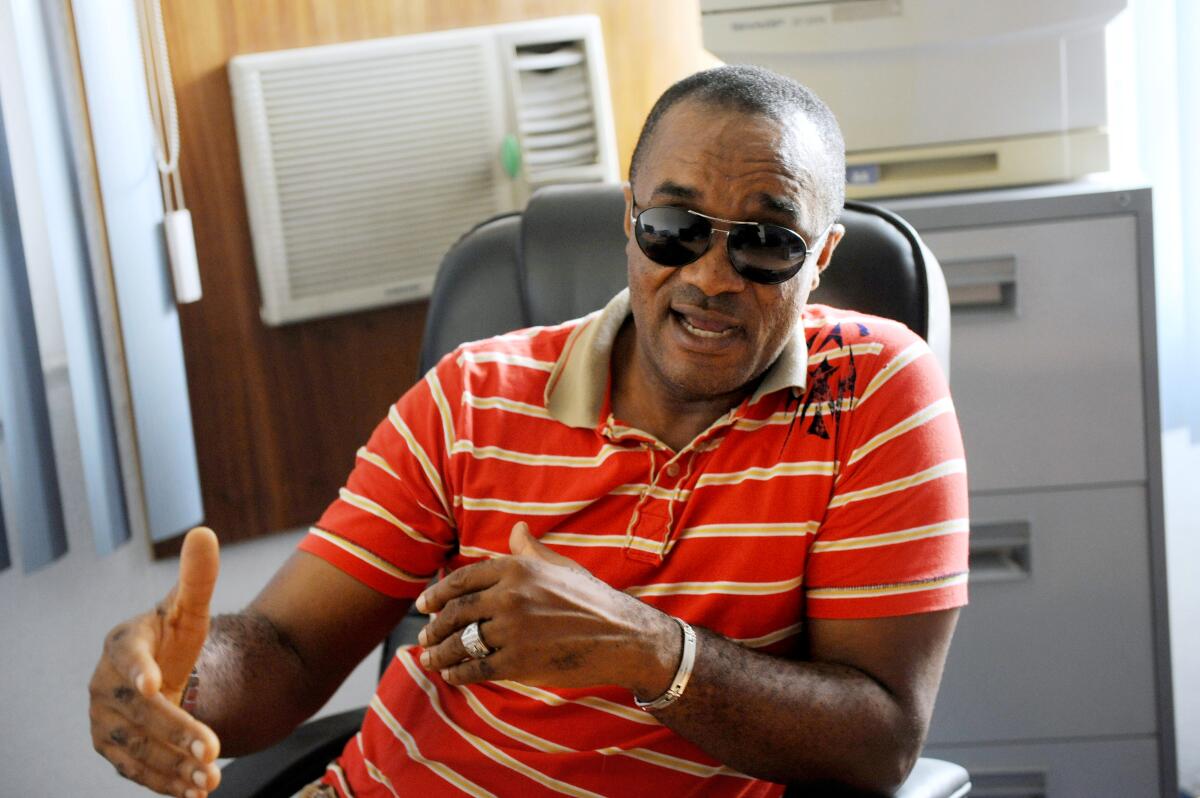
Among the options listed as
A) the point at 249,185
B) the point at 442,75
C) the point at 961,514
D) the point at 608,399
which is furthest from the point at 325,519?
the point at 442,75

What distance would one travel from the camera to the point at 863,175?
182 centimetres

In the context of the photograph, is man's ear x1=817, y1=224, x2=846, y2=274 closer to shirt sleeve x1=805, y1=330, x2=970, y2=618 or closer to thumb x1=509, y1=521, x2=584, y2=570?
shirt sleeve x1=805, y1=330, x2=970, y2=618

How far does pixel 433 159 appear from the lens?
2016mm

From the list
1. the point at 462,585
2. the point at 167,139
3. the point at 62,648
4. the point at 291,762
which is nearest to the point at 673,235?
the point at 462,585

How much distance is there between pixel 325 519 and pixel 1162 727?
1209 millimetres

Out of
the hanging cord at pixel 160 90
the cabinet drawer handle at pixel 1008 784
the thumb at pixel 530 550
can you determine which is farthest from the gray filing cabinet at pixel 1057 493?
the hanging cord at pixel 160 90

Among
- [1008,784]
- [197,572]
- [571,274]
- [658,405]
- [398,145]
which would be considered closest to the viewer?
[197,572]

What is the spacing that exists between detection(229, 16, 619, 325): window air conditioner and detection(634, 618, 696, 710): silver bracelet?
41.7 inches

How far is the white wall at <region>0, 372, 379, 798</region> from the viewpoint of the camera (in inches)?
74.3

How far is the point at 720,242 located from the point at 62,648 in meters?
1.27

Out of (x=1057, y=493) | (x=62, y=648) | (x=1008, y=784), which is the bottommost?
(x=1008, y=784)

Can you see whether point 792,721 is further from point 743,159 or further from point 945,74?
point 945,74

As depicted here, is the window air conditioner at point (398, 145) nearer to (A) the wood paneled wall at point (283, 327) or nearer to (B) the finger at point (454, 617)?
(A) the wood paneled wall at point (283, 327)

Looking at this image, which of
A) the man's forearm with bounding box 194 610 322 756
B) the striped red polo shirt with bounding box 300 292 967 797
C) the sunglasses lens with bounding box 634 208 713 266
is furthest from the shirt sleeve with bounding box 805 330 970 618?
the man's forearm with bounding box 194 610 322 756
